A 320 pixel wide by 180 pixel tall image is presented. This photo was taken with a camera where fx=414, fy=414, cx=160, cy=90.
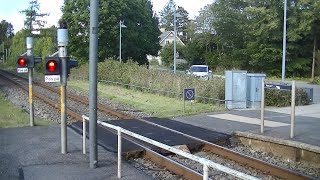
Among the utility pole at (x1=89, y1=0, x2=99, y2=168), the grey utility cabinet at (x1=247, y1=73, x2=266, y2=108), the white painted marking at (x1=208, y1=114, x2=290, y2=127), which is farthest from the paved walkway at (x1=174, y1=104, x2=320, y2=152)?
the utility pole at (x1=89, y1=0, x2=99, y2=168)

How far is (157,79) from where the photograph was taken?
85.8 ft

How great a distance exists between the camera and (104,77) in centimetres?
3544

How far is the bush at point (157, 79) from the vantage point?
824 inches

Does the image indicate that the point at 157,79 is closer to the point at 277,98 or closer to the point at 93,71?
the point at 277,98

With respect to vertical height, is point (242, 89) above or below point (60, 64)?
below

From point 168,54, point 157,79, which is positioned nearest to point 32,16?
point 168,54

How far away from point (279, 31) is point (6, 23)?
419ft

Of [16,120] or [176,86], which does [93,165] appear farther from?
[176,86]

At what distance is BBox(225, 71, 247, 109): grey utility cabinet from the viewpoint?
18766 millimetres

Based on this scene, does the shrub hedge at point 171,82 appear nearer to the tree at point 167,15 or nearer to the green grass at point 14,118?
the green grass at point 14,118

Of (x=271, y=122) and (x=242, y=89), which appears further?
(x=242, y=89)

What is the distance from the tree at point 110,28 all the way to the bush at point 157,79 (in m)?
19.7

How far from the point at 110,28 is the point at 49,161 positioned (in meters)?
48.5

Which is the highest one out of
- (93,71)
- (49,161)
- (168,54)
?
(168,54)
